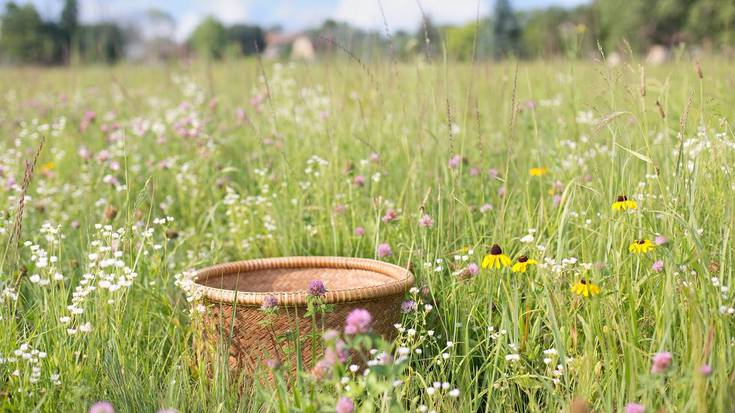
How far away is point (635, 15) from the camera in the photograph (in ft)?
108

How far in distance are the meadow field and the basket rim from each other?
0.08m

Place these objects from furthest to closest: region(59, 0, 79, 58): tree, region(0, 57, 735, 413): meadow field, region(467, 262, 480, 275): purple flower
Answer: region(59, 0, 79, 58): tree
region(467, 262, 480, 275): purple flower
region(0, 57, 735, 413): meadow field

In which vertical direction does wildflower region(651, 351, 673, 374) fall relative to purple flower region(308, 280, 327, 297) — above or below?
above

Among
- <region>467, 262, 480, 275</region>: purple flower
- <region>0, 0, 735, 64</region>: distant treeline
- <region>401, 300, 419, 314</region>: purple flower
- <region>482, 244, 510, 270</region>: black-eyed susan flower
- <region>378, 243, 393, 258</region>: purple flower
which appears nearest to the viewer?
<region>482, 244, 510, 270</region>: black-eyed susan flower

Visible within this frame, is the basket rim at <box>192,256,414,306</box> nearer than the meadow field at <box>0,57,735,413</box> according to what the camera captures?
No

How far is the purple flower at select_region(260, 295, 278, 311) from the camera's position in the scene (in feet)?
6.11

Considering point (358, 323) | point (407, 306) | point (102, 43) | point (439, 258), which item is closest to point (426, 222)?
point (439, 258)

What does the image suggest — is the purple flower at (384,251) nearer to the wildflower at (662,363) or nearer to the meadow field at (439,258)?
the meadow field at (439,258)

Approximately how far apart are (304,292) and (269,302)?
0.14m

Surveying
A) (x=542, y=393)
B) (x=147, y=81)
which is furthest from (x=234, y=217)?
(x=147, y=81)

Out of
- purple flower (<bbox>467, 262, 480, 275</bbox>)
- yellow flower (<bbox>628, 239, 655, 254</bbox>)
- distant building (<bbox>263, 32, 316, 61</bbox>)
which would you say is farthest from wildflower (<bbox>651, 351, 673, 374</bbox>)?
distant building (<bbox>263, 32, 316, 61</bbox>)

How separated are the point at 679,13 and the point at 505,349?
32.7 meters

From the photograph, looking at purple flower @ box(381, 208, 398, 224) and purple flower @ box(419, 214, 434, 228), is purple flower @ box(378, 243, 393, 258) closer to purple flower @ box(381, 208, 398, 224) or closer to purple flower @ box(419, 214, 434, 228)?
purple flower @ box(381, 208, 398, 224)

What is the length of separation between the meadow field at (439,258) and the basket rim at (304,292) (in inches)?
3.2
